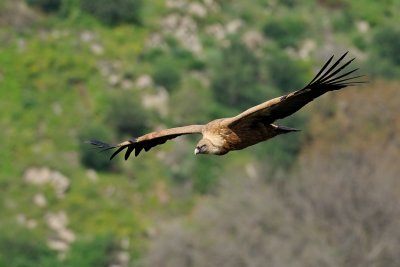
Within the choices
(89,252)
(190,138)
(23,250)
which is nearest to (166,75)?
(190,138)

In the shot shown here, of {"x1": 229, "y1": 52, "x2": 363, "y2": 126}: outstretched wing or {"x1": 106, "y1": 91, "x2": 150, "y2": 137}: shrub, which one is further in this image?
{"x1": 106, "y1": 91, "x2": 150, "y2": 137}: shrub

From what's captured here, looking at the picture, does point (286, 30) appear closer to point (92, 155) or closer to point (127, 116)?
point (127, 116)

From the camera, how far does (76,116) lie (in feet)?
183


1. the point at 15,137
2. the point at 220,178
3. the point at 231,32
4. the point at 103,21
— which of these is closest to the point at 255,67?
the point at 231,32

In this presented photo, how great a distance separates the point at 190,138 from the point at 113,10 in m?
8.89

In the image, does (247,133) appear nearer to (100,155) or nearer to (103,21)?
(100,155)

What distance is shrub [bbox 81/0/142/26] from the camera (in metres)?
62.7

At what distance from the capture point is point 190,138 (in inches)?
2248

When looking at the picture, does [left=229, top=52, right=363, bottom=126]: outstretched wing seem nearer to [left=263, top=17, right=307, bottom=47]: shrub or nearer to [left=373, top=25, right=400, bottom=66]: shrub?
[left=263, top=17, right=307, bottom=47]: shrub

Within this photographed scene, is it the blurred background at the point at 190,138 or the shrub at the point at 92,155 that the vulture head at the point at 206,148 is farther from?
the shrub at the point at 92,155

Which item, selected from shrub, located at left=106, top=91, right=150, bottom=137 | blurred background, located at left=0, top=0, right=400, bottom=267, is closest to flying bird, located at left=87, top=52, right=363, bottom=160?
blurred background, located at left=0, top=0, right=400, bottom=267

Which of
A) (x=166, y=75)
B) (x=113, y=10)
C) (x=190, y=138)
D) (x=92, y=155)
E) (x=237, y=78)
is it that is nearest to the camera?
(x=92, y=155)

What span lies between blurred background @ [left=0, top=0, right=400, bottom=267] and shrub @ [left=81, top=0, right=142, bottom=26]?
0.09 meters

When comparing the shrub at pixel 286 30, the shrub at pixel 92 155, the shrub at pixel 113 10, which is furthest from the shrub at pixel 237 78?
the shrub at pixel 92 155
